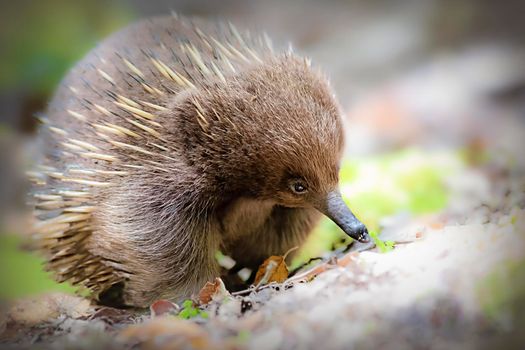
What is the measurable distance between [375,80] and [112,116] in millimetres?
5781

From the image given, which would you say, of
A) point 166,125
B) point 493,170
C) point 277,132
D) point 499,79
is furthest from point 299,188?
point 499,79

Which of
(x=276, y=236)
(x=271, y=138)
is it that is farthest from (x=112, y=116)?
(x=276, y=236)

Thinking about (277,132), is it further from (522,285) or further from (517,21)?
(517,21)

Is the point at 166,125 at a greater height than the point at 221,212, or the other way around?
the point at 166,125

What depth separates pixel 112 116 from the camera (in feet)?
8.45

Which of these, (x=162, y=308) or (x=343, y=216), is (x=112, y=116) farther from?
(x=343, y=216)

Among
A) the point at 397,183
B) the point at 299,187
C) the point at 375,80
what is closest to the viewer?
the point at 299,187

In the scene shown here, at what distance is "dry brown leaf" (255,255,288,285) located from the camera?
263 cm

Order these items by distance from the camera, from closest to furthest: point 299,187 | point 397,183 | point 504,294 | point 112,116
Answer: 1. point 504,294
2. point 299,187
3. point 112,116
4. point 397,183

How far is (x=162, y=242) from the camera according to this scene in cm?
250

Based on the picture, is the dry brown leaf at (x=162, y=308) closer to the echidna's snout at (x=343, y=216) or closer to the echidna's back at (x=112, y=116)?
the echidna's back at (x=112, y=116)

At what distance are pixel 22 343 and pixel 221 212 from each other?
96 centimetres

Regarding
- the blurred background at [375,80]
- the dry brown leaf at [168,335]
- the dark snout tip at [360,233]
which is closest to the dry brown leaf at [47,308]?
the dry brown leaf at [168,335]

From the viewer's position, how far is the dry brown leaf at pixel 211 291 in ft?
7.85
